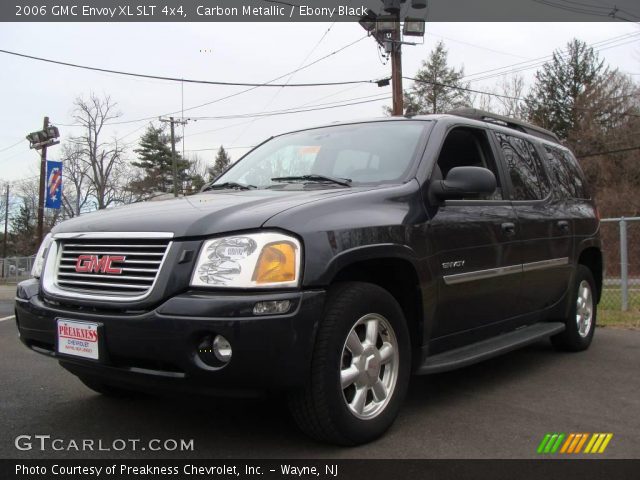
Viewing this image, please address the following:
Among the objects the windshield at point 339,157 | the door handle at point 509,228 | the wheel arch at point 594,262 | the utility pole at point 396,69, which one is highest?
the utility pole at point 396,69

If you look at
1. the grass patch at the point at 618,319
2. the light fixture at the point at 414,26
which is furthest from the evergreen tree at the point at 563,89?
the grass patch at the point at 618,319

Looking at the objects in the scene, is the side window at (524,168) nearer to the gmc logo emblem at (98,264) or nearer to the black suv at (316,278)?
the black suv at (316,278)

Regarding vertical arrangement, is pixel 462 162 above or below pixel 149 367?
above

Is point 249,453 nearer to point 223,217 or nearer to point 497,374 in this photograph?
point 223,217

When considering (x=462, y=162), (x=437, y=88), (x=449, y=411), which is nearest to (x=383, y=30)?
(x=462, y=162)

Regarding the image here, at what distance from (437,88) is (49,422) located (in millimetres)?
47895

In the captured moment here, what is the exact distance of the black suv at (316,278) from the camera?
8.57ft

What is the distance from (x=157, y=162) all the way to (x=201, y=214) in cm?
6138

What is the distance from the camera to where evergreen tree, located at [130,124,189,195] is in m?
60.4

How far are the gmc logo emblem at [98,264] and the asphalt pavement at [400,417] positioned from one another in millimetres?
894

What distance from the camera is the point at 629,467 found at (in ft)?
9.20

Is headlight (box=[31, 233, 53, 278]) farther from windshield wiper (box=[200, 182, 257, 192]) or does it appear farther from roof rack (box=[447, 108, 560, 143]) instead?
roof rack (box=[447, 108, 560, 143])

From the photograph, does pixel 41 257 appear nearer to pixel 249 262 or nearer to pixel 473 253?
pixel 249 262

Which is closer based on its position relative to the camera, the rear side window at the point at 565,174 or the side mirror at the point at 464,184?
the side mirror at the point at 464,184
